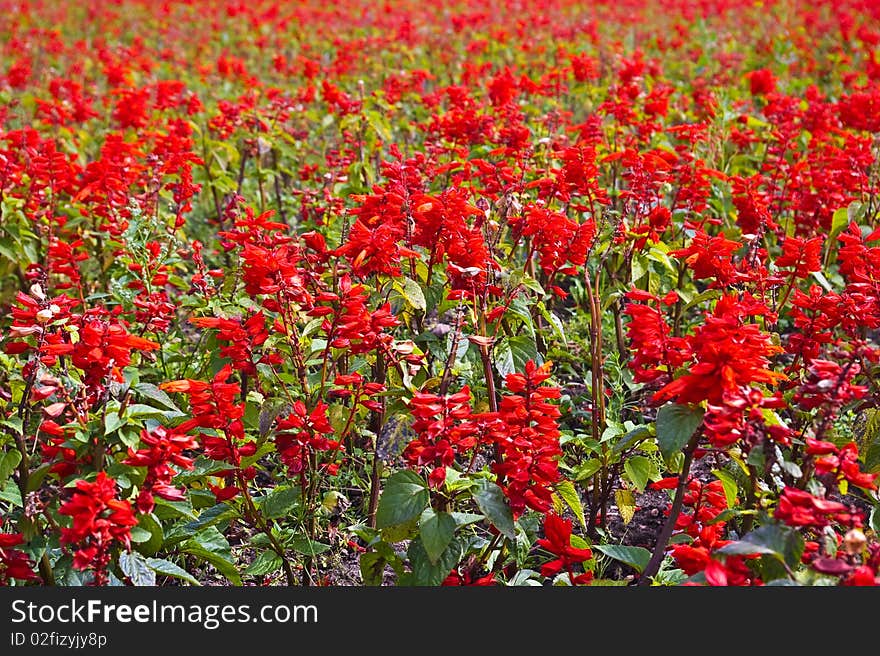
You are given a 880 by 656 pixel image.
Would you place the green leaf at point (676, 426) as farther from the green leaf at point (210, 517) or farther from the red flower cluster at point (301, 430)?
the green leaf at point (210, 517)

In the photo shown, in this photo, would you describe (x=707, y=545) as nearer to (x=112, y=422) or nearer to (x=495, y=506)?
(x=495, y=506)

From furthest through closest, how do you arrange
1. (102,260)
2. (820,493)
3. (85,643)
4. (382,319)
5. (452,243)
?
(102,260)
(452,243)
(382,319)
(85,643)
(820,493)

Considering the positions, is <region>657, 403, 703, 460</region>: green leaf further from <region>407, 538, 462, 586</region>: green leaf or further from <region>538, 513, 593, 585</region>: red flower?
<region>407, 538, 462, 586</region>: green leaf

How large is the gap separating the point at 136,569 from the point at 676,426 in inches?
45.6

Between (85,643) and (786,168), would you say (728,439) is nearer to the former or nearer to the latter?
(85,643)

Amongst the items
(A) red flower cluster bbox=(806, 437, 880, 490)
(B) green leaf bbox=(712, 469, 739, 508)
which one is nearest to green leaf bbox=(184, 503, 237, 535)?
(B) green leaf bbox=(712, 469, 739, 508)

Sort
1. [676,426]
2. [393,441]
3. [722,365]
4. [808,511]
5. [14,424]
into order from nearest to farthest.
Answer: [808,511]
[722,365]
[676,426]
[14,424]
[393,441]

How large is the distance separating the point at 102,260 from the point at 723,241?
2.62 meters

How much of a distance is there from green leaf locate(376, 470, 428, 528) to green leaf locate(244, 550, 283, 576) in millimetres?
464

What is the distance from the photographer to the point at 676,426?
1.94m

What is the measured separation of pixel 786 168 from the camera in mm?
4133

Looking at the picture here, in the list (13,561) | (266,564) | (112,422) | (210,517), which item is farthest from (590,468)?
(13,561)

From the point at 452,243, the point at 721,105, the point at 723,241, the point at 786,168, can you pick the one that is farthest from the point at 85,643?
the point at 721,105

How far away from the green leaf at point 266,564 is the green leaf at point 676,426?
108 centimetres
